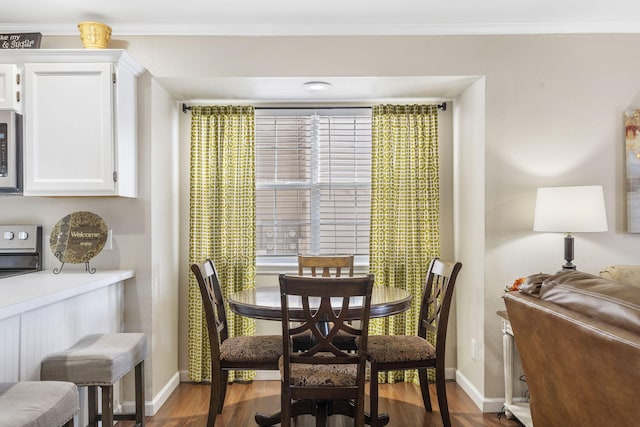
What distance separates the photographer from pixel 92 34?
277 cm

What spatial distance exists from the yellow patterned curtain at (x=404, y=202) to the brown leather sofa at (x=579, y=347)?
→ 1.69m

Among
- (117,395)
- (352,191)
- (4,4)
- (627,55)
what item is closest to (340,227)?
(352,191)

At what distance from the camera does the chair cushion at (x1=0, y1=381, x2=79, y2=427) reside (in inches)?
55.7

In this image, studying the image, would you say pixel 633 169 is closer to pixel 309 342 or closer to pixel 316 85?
pixel 316 85

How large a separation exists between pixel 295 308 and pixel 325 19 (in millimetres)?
1813

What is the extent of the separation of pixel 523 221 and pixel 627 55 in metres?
1.28

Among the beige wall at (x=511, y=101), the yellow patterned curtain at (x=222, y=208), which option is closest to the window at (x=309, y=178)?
the yellow patterned curtain at (x=222, y=208)

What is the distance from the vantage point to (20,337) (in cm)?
198

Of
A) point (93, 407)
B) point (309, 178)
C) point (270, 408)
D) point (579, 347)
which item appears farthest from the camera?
point (309, 178)

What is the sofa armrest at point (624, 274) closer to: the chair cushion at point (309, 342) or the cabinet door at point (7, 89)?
the chair cushion at point (309, 342)

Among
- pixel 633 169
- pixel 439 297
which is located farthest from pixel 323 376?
pixel 633 169

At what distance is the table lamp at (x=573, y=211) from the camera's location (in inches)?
102

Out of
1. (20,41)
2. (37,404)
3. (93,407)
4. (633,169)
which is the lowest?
(93,407)

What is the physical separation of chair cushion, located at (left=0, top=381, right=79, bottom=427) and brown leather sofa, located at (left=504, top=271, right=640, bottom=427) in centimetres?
172
